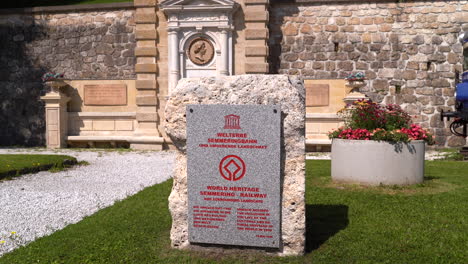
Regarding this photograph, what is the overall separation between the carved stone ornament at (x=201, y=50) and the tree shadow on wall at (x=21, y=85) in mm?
5419

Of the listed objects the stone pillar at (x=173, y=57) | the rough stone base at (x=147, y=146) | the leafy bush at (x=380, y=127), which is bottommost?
the rough stone base at (x=147, y=146)

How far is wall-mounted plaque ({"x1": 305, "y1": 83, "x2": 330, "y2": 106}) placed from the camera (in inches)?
513

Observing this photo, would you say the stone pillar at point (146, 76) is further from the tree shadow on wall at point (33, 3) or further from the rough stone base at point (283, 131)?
the rough stone base at point (283, 131)

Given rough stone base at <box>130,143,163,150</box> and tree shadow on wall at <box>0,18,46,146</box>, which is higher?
tree shadow on wall at <box>0,18,46,146</box>

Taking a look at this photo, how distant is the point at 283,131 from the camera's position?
380 centimetres

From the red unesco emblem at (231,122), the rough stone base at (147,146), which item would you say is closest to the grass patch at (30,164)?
the rough stone base at (147,146)

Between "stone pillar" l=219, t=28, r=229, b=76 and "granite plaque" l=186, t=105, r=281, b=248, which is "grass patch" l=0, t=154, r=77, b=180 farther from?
"granite plaque" l=186, t=105, r=281, b=248

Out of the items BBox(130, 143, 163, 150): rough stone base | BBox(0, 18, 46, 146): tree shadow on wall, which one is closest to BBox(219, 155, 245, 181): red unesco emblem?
BBox(130, 143, 163, 150): rough stone base

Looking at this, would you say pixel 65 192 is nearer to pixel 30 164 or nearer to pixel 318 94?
pixel 30 164

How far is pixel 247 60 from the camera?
13.2 metres

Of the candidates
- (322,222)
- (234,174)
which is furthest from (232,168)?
(322,222)

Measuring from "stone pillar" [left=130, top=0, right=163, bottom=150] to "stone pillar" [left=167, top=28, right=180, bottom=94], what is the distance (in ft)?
1.60

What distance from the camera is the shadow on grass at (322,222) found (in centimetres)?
427

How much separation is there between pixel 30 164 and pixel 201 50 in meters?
6.07
